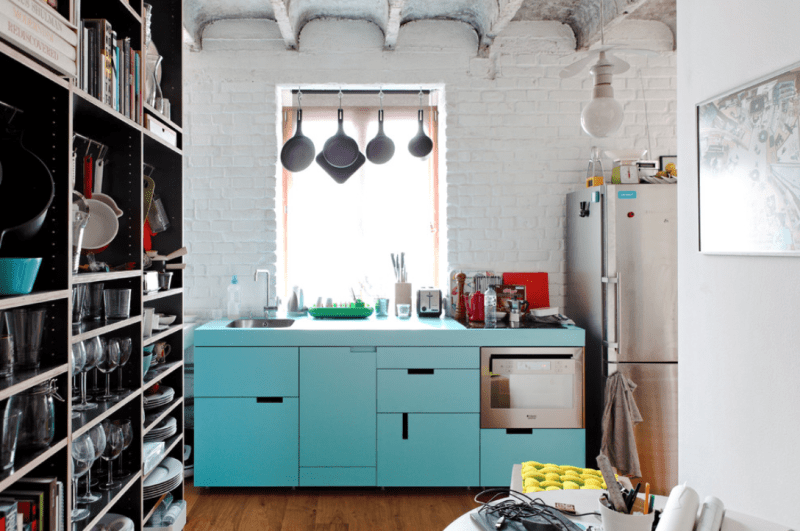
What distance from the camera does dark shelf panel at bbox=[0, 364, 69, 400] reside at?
1123 mm

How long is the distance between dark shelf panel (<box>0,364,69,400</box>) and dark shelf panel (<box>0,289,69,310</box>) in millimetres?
162

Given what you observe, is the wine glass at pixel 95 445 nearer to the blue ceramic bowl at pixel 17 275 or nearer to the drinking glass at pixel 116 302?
the drinking glass at pixel 116 302

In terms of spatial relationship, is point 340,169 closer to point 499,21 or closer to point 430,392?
point 499,21

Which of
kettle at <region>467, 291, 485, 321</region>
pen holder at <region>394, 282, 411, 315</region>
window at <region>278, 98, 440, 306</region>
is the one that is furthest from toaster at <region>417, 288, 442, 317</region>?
window at <region>278, 98, 440, 306</region>

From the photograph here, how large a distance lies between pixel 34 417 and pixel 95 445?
0.41 meters

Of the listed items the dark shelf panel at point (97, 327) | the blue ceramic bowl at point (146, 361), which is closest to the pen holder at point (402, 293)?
the blue ceramic bowl at point (146, 361)

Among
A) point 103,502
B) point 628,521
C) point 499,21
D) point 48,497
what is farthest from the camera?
point 499,21

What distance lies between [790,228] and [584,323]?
188cm

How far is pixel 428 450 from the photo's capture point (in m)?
2.86

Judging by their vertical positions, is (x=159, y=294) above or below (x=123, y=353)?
above

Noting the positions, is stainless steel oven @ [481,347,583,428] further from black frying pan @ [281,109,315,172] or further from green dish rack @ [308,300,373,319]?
black frying pan @ [281,109,315,172]

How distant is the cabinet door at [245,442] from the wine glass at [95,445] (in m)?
1.14

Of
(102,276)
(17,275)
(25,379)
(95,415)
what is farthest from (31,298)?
(95,415)

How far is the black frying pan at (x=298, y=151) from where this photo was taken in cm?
341
